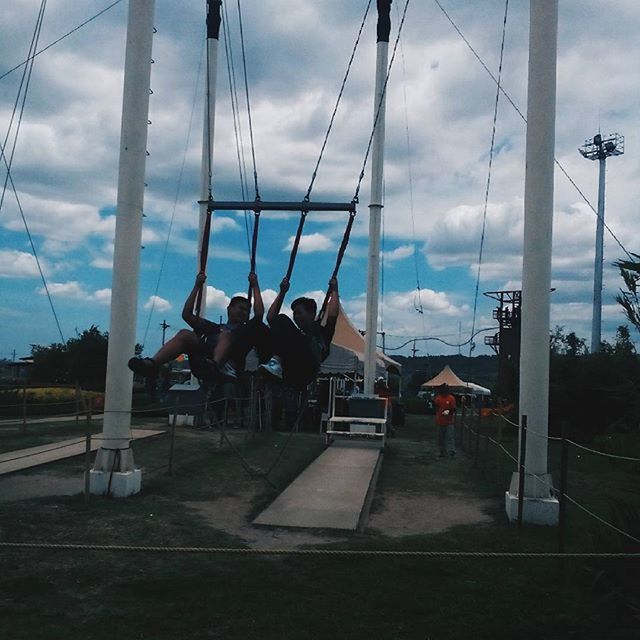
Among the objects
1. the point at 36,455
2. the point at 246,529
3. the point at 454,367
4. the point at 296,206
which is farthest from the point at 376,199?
the point at 454,367

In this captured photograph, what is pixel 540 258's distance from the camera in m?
9.86

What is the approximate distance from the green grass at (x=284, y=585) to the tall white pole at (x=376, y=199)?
10507mm

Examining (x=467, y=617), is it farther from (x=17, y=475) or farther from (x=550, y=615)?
(x=17, y=475)

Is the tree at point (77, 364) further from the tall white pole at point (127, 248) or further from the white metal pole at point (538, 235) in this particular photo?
the white metal pole at point (538, 235)

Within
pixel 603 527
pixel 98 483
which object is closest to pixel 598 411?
pixel 98 483

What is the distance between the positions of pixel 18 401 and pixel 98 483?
16000mm

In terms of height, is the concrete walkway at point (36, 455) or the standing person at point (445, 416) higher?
the standing person at point (445, 416)

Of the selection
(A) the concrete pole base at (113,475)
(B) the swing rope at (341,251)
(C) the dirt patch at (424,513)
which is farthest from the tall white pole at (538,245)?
(A) the concrete pole base at (113,475)

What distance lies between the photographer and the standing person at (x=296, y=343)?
5309 millimetres

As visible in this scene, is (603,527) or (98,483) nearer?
(603,527)

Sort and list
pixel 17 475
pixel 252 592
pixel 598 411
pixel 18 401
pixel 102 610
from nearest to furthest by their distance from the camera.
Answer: pixel 102 610, pixel 252 592, pixel 17 475, pixel 598 411, pixel 18 401

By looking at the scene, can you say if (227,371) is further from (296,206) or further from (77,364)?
(77,364)

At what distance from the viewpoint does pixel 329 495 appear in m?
11.2

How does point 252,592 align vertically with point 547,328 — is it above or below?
below
